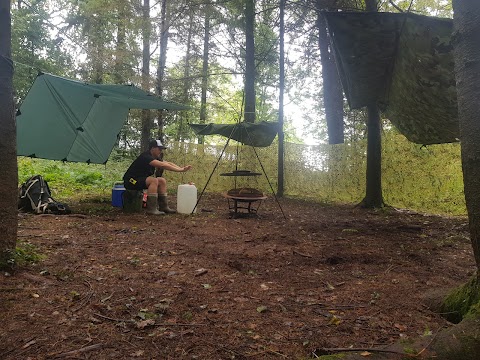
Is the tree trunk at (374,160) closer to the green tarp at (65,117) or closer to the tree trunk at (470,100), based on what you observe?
the green tarp at (65,117)

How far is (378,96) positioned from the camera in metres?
5.54

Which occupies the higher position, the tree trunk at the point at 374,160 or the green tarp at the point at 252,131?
the green tarp at the point at 252,131

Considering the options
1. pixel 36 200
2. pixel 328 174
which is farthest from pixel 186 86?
pixel 36 200

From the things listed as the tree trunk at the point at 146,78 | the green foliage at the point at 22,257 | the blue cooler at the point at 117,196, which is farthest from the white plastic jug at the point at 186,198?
the tree trunk at the point at 146,78

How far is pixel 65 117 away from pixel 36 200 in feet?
Result: 5.01

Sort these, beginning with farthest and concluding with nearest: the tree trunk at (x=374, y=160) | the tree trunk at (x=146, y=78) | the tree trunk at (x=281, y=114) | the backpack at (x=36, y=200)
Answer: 1. the tree trunk at (x=146, y=78)
2. the tree trunk at (x=281, y=114)
3. the tree trunk at (x=374, y=160)
4. the backpack at (x=36, y=200)

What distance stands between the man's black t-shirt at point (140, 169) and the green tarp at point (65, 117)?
1.11 m

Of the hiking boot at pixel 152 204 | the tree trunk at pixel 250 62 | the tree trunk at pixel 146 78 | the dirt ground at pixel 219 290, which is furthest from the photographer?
the tree trunk at pixel 250 62

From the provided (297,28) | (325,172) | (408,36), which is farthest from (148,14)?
(408,36)

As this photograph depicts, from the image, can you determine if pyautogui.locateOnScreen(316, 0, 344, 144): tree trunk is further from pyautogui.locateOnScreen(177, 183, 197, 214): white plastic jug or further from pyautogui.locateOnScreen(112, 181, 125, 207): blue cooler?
pyautogui.locateOnScreen(112, 181, 125, 207): blue cooler

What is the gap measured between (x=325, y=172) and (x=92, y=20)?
7.85m

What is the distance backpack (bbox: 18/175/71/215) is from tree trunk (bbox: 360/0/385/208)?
5109 mm

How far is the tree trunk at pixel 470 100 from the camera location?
5.23ft

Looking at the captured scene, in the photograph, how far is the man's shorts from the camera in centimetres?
527
